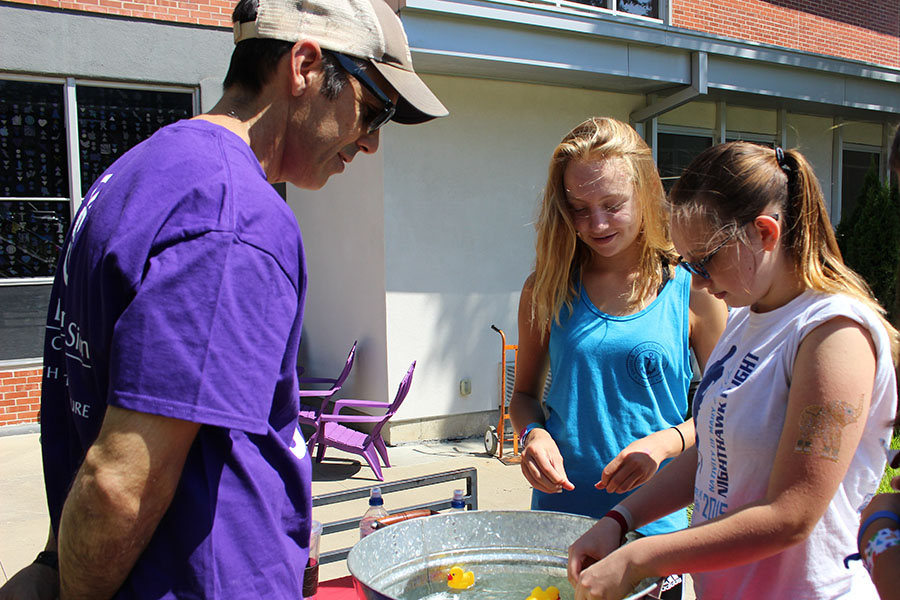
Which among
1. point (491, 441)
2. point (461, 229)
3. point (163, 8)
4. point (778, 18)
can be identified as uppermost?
point (778, 18)

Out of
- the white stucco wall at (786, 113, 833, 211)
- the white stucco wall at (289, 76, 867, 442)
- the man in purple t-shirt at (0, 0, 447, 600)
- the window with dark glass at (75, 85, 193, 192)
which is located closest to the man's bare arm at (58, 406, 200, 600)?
the man in purple t-shirt at (0, 0, 447, 600)

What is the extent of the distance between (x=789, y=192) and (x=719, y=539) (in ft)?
2.33

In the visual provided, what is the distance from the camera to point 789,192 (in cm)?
143

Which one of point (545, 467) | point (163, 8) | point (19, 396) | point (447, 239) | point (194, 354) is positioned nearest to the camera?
point (194, 354)

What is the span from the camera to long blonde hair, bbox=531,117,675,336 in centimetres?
208

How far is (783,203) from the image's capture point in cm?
142

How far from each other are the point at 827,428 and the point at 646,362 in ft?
2.59

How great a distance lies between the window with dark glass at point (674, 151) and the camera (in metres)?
8.82

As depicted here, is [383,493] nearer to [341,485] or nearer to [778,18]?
[341,485]

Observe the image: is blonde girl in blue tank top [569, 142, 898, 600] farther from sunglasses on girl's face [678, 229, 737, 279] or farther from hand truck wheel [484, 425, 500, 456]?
hand truck wheel [484, 425, 500, 456]

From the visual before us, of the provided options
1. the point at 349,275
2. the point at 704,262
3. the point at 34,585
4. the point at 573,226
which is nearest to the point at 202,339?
the point at 34,585

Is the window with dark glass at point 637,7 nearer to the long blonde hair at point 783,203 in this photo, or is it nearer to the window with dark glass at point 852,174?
the window with dark glass at point 852,174

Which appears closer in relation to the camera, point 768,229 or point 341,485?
point 768,229

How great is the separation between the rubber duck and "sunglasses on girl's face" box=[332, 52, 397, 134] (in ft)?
3.07
